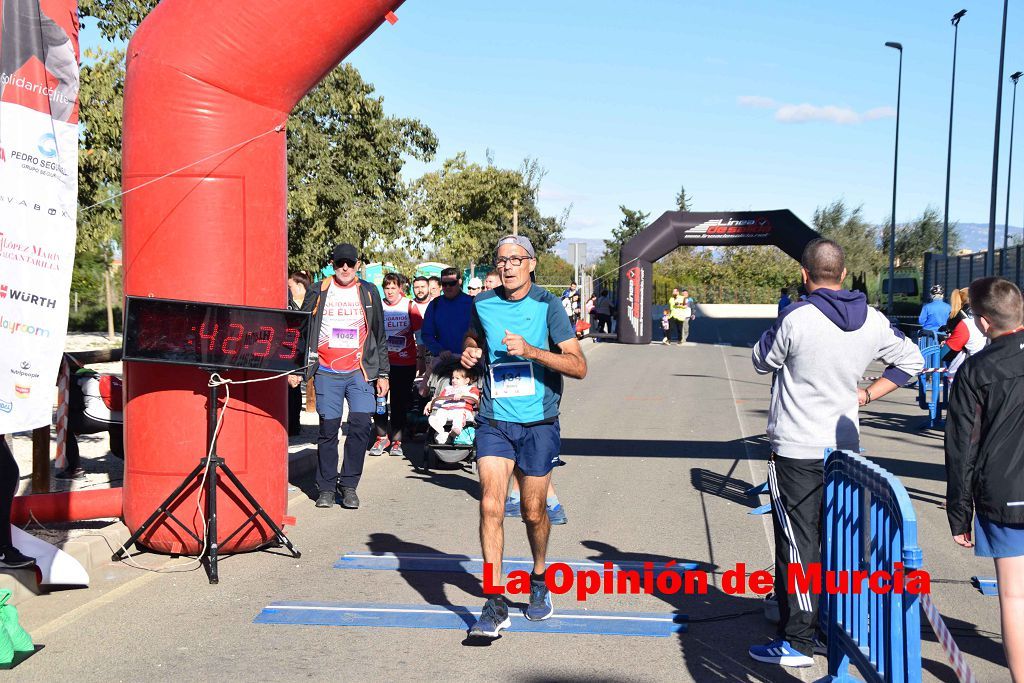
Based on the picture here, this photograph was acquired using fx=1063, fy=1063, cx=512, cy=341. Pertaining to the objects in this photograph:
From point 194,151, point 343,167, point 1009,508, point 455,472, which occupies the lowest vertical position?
point 455,472

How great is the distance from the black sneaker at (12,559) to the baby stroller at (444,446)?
4.63 metres

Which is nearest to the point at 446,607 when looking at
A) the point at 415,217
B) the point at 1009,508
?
the point at 1009,508

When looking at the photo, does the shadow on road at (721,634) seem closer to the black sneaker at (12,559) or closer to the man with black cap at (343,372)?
the man with black cap at (343,372)

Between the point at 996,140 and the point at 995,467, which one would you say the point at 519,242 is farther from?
the point at 996,140

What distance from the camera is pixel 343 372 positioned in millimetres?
8867

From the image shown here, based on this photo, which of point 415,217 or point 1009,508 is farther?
point 415,217

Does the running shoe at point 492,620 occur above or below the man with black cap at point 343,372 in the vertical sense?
below

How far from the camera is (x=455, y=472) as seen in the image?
10633mm

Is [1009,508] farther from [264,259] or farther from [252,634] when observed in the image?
[264,259]

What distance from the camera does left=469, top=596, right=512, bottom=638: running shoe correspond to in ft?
17.2

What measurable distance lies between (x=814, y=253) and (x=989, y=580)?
2422 mm

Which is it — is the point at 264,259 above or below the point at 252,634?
above

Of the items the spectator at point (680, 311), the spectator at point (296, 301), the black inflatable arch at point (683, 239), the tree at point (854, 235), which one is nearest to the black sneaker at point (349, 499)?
the spectator at point (296, 301)

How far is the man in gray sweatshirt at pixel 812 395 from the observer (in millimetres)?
5078
